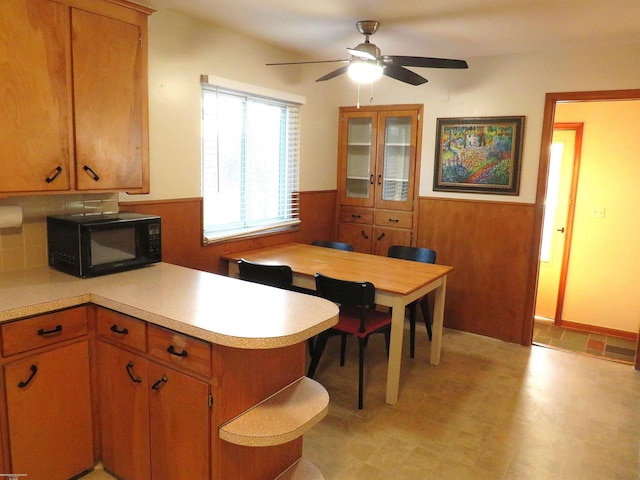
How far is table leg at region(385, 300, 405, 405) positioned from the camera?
2.85 m

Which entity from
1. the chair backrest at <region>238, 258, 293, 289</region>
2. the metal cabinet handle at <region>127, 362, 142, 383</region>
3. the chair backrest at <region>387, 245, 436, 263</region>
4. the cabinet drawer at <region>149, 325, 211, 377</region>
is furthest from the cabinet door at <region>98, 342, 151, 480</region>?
the chair backrest at <region>387, 245, 436, 263</region>

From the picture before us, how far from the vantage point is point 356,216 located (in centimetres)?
478

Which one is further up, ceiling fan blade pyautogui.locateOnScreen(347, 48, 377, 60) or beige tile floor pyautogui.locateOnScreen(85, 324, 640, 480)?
ceiling fan blade pyautogui.locateOnScreen(347, 48, 377, 60)

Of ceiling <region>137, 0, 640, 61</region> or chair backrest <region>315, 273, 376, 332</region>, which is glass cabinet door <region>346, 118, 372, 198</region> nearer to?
ceiling <region>137, 0, 640, 61</region>

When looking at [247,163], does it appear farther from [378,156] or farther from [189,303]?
[189,303]

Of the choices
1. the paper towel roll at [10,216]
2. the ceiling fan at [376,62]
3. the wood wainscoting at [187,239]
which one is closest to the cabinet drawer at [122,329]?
the paper towel roll at [10,216]

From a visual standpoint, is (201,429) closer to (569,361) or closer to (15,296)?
(15,296)

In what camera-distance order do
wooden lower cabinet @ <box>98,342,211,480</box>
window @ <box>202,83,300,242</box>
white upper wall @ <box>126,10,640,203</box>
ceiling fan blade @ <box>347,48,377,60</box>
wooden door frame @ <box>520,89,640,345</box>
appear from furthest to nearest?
wooden door frame @ <box>520,89,640,345</box>
window @ <box>202,83,300,242</box>
white upper wall @ <box>126,10,640,203</box>
ceiling fan blade @ <box>347,48,377,60</box>
wooden lower cabinet @ <box>98,342,211,480</box>

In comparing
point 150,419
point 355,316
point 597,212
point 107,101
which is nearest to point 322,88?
point 355,316

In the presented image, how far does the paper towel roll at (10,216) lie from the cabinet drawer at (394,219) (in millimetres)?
3150

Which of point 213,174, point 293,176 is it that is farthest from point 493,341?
point 213,174

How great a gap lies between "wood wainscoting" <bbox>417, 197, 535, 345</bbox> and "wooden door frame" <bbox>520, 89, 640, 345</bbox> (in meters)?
0.02

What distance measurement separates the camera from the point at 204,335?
1.65 m

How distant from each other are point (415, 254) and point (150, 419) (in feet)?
8.28
